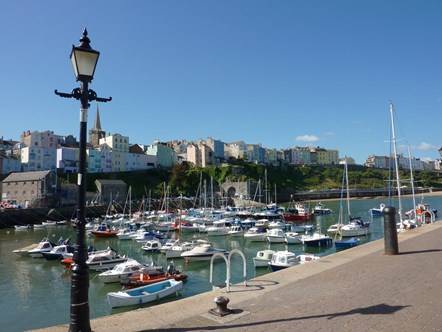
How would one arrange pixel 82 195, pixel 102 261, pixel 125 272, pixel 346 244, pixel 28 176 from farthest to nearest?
pixel 28 176
pixel 346 244
pixel 102 261
pixel 125 272
pixel 82 195

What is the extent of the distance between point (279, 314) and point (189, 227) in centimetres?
4434

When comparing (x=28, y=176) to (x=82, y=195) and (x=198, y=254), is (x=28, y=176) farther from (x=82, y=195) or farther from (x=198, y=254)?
(x=82, y=195)

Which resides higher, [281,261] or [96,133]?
[96,133]

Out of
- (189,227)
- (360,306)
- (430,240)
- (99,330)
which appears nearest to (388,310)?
(360,306)

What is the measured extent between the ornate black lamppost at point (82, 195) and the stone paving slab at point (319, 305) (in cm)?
79

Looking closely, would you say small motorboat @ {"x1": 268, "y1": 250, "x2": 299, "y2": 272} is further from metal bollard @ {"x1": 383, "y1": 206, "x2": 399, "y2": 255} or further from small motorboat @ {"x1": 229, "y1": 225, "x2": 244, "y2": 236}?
small motorboat @ {"x1": 229, "y1": 225, "x2": 244, "y2": 236}

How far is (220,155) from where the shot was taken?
145000 millimetres

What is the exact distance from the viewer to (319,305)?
7.00 meters

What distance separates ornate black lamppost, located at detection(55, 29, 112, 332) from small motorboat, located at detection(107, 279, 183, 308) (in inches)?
467

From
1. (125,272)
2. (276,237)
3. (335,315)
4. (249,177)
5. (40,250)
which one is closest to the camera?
(335,315)

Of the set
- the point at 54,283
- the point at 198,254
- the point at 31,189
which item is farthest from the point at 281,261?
the point at 31,189

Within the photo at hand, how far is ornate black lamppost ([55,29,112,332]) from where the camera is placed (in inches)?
216

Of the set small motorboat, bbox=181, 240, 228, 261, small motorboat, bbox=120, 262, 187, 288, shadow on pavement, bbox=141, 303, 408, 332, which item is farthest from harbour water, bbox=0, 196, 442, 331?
shadow on pavement, bbox=141, 303, 408, 332

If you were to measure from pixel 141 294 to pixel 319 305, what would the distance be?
12.0 metres
